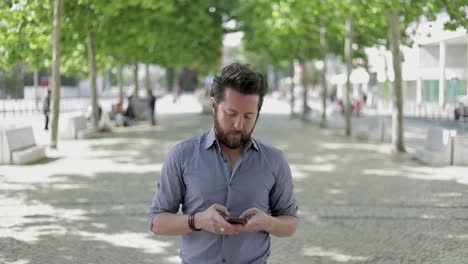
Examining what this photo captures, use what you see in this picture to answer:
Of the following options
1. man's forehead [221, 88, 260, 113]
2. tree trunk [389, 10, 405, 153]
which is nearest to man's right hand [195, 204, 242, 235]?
man's forehead [221, 88, 260, 113]

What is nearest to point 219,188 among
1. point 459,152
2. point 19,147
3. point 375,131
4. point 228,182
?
point 228,182

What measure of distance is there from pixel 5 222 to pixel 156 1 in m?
13.7

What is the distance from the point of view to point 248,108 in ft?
9.05

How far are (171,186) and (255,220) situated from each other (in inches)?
16.6

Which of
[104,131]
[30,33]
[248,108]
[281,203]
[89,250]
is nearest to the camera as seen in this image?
[248,108]

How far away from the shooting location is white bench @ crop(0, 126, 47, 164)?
15.5m

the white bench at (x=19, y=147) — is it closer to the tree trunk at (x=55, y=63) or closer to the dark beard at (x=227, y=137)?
the tree trunk at (x=55, y=63)

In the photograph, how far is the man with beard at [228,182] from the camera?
2.78 m

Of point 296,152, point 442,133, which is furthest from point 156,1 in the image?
point 442,133

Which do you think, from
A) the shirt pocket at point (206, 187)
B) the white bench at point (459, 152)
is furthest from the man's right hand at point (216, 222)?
the white bench at point (459, 152)

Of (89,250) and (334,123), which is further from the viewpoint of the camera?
(334,123)

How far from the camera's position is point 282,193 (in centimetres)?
300

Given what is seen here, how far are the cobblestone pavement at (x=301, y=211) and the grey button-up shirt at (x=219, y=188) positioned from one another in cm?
402

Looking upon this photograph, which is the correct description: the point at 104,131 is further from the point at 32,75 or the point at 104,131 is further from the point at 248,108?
the point at 248,108
